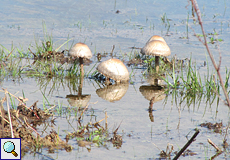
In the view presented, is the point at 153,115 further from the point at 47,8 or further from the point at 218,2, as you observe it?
the point at 218,2

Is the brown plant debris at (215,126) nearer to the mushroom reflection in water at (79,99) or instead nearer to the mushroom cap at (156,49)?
the mushroom reflection in water at (79,99)

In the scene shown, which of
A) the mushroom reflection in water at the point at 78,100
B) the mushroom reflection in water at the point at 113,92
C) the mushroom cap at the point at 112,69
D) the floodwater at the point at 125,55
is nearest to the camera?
the floodwater at the point at 125,55

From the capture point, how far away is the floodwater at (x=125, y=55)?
4.13 metres

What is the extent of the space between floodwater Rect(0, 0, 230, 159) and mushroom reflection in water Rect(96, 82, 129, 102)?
0.05m

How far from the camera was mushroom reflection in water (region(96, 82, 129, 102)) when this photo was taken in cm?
596

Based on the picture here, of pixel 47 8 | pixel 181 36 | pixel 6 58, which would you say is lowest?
pixel 6 58

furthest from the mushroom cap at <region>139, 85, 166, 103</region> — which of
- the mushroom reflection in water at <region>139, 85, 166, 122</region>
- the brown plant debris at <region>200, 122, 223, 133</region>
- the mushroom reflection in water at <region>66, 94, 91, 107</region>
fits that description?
the brown plant debris at <region>200, 122, 223, 133</region>

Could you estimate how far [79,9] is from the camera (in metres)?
14.2

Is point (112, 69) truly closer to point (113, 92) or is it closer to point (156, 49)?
point (113, 92)

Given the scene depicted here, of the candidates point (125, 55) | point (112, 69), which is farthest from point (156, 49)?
point (125, 55)

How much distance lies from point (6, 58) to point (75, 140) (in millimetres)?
4075

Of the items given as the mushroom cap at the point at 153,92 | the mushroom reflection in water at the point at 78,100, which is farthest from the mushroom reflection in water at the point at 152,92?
the mushroom reflection in water at the point at 78,100

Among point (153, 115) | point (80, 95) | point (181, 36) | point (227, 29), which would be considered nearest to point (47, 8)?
point (181, 36)

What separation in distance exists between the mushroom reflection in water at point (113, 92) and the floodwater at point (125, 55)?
54 mm
